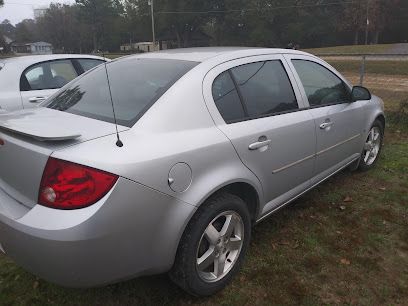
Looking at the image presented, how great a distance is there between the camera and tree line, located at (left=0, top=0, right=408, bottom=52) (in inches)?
2148

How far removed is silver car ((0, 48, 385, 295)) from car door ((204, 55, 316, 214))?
1 cm

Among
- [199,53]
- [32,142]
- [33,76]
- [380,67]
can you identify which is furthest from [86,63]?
[380,67]

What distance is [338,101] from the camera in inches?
158

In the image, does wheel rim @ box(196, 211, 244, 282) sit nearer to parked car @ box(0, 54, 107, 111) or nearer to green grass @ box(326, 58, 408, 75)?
parked car @ box(0, 54, 107, 111)

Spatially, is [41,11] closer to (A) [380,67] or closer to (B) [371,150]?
(A) [380,67]

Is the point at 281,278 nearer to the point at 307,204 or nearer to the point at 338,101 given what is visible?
the point at 307,204

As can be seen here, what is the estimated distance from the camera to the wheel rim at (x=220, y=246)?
8.64ft

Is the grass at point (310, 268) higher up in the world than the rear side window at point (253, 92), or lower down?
lower down

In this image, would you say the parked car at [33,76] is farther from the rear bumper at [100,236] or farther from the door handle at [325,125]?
the door handle at [325,125]

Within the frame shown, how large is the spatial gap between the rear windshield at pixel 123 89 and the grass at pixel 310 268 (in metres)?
1.23

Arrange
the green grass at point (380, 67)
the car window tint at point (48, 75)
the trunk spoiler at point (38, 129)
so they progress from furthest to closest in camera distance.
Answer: the green grass at point (380, 67) < the car window tint at point (48, 75) < the trunk spoiler at point (38, 129)

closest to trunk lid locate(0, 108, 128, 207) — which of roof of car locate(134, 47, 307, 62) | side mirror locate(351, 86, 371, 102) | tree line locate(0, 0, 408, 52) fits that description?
roof of car locate(134, 47, 307, 62)

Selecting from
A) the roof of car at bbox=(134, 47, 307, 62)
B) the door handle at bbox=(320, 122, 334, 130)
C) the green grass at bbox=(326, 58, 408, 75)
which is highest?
the roof of car at bbox=(134, 47, 307, 62)

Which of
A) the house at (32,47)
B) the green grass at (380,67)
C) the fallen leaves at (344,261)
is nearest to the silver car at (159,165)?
the fallen leaves at (344,261)
